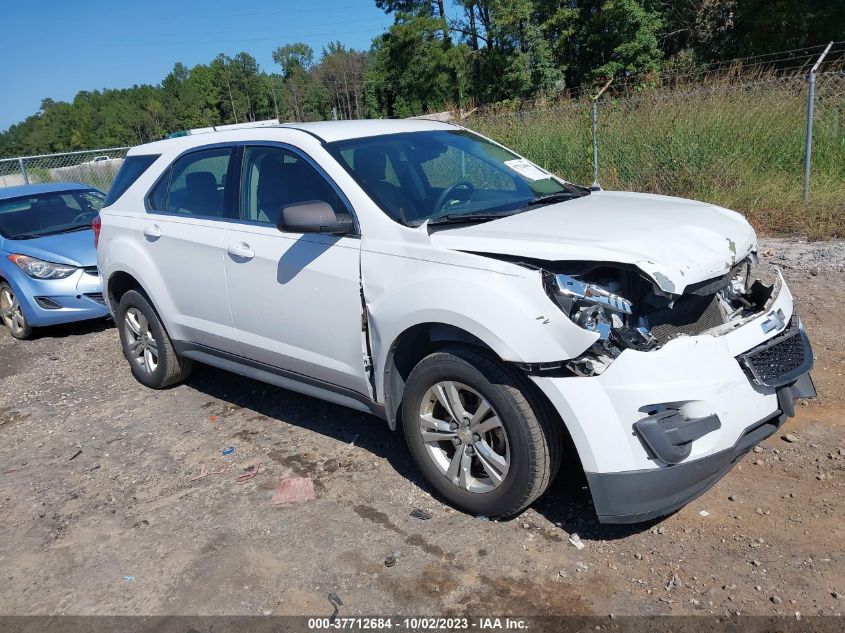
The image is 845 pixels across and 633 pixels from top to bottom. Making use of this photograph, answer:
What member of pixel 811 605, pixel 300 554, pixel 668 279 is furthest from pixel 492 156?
pixel 811 605

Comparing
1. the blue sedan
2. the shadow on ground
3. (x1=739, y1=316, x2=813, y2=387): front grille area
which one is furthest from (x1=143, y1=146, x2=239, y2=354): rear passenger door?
(x1=739, y1=316, x2=813, y2=387): front grille area

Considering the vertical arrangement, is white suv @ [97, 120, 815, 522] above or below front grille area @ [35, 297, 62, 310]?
above

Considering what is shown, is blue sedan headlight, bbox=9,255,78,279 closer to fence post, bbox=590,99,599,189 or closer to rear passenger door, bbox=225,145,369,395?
rear passenger door, bbox=225,145,369,395

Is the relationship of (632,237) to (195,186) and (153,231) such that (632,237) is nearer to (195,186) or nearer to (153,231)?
(195,186)

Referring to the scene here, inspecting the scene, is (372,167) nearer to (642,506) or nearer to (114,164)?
(642,506)

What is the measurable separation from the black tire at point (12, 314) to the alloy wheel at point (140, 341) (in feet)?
9.40

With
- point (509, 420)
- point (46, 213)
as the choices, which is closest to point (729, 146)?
point (509, 420)

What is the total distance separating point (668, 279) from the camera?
288 cm

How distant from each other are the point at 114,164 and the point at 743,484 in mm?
16602

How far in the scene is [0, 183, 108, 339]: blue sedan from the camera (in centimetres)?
764

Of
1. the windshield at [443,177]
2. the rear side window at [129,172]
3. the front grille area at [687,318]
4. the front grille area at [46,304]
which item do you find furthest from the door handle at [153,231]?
the front grille area at [687,318]

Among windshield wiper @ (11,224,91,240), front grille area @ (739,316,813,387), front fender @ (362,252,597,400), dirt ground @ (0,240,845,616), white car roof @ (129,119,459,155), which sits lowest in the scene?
dirt ground @ (0,240,845,616)

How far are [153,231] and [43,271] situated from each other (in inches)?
137

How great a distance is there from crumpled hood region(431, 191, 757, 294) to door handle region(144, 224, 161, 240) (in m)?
2.55
